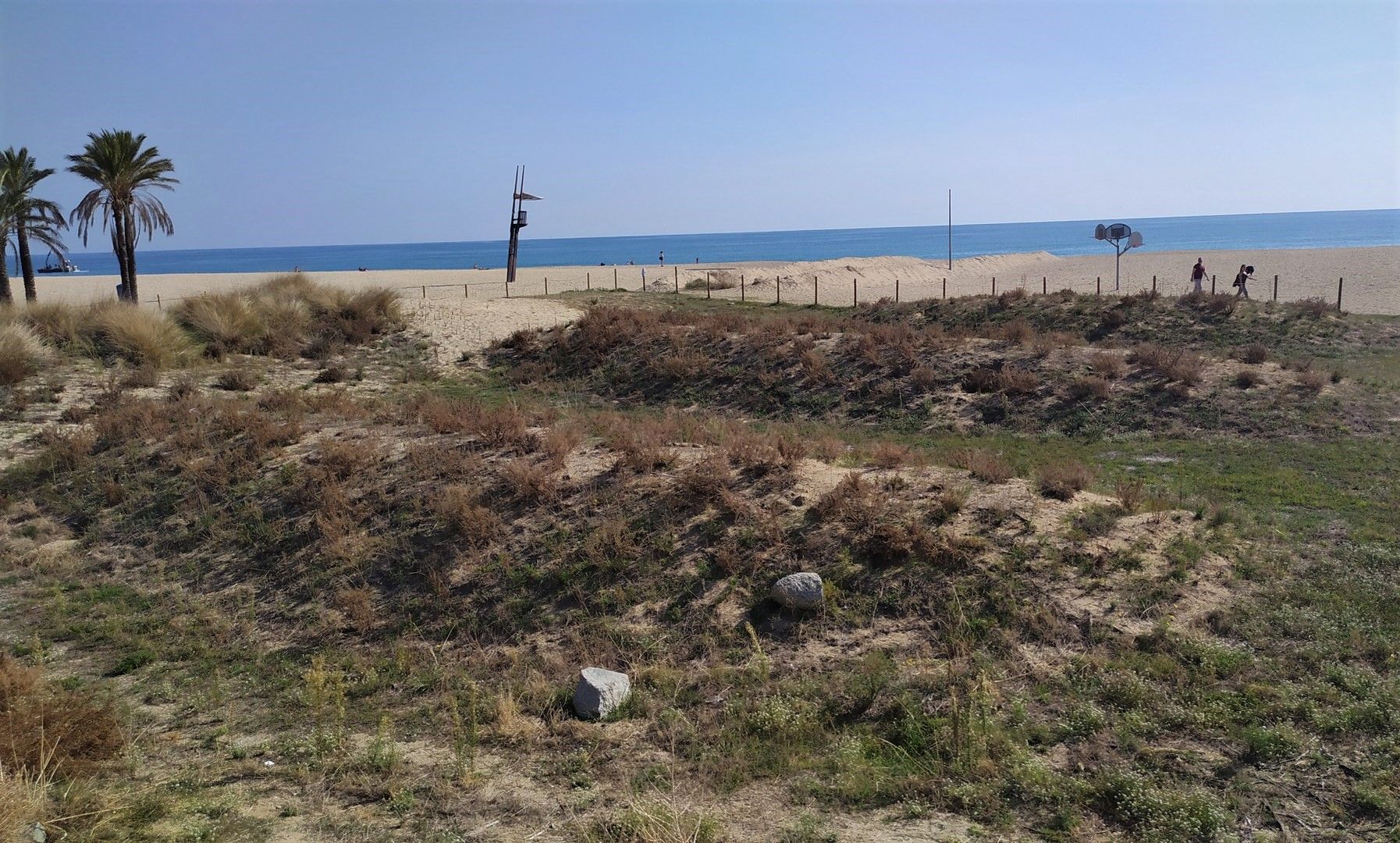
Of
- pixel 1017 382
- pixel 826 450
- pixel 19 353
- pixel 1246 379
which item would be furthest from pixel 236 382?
pixel 1246 379

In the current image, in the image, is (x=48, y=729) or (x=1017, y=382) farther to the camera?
(x=1017, y=382)

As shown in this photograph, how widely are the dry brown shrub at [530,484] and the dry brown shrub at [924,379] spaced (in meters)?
11.6

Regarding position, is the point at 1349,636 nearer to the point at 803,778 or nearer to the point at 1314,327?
the point at 803,778

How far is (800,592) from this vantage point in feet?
33.6

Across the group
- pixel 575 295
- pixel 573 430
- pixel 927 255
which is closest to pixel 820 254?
pixel 927 255

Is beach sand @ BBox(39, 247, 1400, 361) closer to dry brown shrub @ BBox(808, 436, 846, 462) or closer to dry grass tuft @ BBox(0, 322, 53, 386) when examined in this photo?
dry grass tuft @ BBox(0, 322, 53, 386)

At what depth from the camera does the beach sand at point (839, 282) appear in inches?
1391

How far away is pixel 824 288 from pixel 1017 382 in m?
37.6

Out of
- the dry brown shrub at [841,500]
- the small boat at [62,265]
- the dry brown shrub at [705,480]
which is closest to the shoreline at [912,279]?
the small boat at [62,265]

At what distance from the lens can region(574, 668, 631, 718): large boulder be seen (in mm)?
8609

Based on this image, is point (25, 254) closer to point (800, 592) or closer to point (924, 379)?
point (924, 379)

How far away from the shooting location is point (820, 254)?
162 metres

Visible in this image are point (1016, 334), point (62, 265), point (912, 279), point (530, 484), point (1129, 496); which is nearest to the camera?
point (1129, 496)

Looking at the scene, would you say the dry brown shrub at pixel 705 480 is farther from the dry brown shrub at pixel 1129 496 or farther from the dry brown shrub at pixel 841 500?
the dry brown shrub at pixel 1129 496
